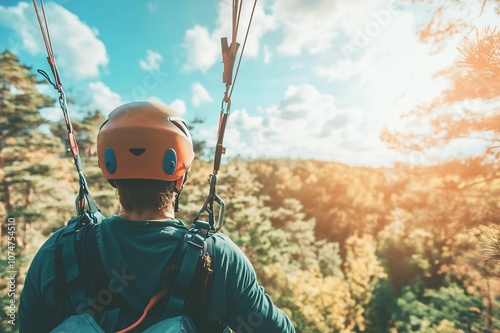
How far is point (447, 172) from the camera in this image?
7.59 meters

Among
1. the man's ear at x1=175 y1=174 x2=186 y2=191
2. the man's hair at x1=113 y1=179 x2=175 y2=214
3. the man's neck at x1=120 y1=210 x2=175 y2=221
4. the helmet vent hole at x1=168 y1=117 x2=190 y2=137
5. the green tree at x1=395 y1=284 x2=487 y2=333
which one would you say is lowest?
the green tree at x1=395 y1=284 x2=487 y2=333

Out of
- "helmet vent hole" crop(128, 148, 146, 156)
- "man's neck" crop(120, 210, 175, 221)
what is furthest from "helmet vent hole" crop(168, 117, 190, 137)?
"man's neck" crop(120, 210, 175, 221)

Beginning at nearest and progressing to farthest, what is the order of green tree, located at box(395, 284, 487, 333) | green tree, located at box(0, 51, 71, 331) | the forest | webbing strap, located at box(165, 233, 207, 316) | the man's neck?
1. webbing strap, located at box(165, 233, 207, 316)
2. the man's neck
3. the forest
4. green tree, located at box(0, 51, 71, 331)
5. green tree, located at box(395, 284, 487, 333)

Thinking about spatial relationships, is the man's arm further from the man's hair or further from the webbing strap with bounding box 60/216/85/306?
the man's hair

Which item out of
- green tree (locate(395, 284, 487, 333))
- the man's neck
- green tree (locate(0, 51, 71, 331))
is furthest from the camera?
green tree (locate(395, 284, 487, 333))

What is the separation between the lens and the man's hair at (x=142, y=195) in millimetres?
1354

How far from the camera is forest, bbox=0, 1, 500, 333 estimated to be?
6.30 m

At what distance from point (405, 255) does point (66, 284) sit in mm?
31715

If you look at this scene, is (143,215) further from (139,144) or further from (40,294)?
(40,294)

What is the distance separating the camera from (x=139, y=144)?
139 centimetres

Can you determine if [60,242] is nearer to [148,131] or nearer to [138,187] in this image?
[138,187]

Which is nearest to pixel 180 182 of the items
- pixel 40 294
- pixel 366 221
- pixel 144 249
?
pixel 144 249

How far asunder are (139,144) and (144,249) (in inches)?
19.4

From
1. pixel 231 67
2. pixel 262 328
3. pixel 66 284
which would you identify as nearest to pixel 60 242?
pixel 66 284
